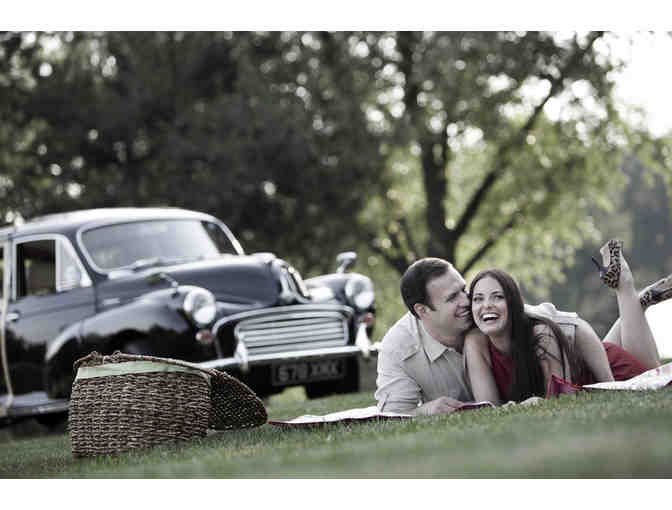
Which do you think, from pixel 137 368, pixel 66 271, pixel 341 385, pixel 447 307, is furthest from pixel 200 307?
pixel 447 307

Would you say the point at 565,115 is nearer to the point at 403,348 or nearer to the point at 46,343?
the point at 46,343

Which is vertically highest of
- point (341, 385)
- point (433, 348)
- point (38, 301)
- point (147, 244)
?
point (147, 244)

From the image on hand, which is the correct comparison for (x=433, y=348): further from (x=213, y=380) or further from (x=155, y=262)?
(x=155, y=262)

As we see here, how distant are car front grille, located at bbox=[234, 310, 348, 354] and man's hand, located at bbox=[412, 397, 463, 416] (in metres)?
2.80

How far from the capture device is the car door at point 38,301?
26.8ft

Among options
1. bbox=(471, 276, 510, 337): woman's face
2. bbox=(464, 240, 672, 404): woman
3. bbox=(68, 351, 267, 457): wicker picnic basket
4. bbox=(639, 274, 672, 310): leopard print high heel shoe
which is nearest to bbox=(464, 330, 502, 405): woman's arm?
bbox=(464, 240, 672, 404): woman

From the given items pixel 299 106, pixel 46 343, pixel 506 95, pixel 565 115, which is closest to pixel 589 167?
pixel 565 115

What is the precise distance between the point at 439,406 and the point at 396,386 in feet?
1.16

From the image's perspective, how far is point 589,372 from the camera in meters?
5.30

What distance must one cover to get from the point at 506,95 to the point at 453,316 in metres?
11.2

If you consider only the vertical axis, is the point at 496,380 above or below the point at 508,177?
below

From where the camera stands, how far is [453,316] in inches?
205

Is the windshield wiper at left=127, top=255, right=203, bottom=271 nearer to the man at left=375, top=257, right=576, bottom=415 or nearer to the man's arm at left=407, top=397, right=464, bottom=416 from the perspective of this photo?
the man at left=375, top=257, right=576, bottom=415

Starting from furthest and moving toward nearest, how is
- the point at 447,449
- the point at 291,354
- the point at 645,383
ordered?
the point at 291,354 < the point at 645,383 < the point at 447,449
